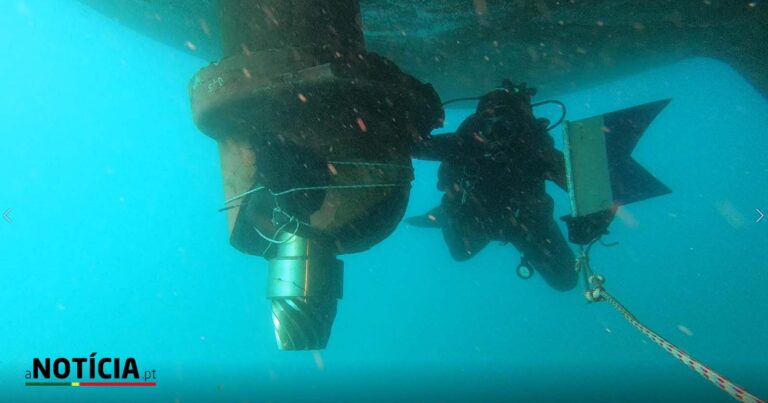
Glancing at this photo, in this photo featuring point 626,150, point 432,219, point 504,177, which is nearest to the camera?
point 626,150

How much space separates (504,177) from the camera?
15.7 ft

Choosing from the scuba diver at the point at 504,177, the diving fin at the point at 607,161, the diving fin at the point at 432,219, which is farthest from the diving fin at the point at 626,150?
the diving fin at the point at 432,219

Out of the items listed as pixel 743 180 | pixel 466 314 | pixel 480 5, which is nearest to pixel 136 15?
pixel 480 5

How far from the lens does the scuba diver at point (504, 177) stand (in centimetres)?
446

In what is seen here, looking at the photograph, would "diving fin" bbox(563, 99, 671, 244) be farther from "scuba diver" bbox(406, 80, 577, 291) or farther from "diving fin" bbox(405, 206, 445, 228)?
"diving fin" bbox(405, 206, 445, 228)

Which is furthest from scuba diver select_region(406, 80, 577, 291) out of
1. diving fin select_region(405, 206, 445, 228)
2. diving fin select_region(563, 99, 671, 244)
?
diving fin select_region(563, 99, 671, 244)

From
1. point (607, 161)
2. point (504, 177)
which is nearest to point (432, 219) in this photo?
point (504, 177)

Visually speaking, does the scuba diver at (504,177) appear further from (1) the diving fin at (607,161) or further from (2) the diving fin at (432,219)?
(1) the diving fin at (607,161)

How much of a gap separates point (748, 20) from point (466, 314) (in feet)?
162

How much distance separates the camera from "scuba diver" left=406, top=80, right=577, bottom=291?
14.6 ft

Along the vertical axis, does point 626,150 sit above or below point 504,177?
below

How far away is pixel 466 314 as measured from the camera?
52125 millimetres

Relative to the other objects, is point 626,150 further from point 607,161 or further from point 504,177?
point 504,177

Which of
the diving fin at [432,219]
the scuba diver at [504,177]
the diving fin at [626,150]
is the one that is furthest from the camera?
the diving fin at [432,219]
